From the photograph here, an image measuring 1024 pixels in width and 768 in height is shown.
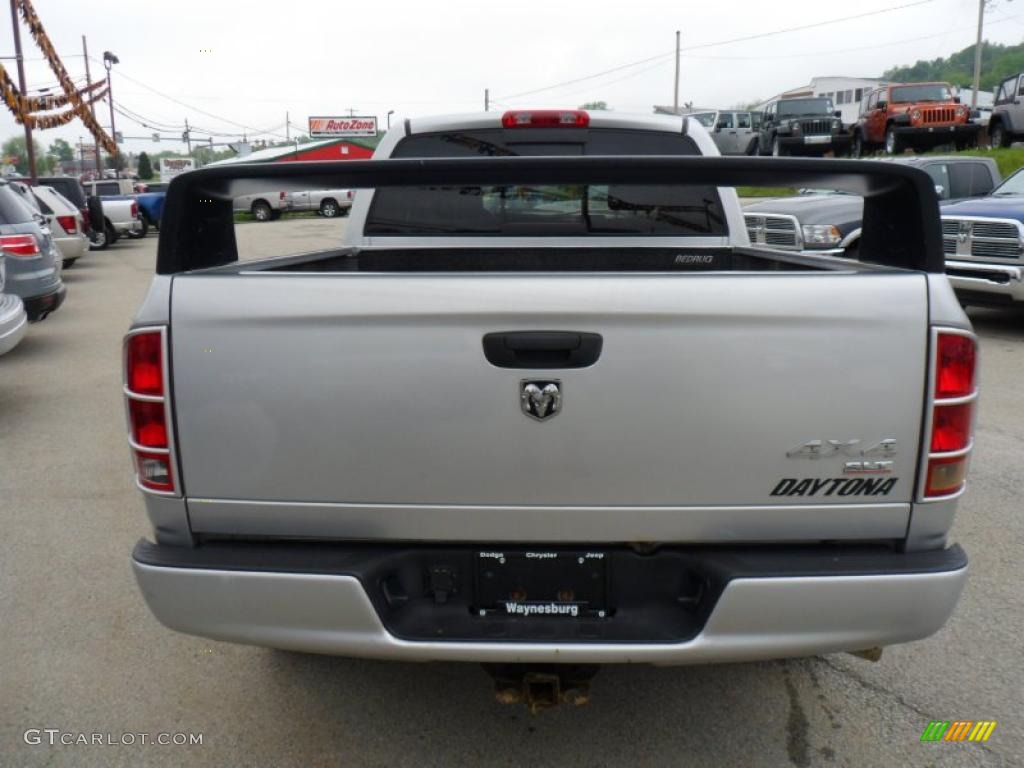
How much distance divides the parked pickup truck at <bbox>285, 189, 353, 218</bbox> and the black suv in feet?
62.8

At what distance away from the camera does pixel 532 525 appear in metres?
2.25

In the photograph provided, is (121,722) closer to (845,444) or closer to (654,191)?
(845,444)

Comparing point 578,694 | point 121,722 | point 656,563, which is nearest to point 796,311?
point 656,563

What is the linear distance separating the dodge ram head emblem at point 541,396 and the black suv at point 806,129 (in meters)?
26.2

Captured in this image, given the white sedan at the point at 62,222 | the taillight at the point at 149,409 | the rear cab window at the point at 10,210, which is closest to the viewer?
the taillight at the point at 149,409

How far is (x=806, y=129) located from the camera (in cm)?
2677

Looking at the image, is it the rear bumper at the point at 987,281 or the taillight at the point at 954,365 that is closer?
the taillight at the point at 954,365

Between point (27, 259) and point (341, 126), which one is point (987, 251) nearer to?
point (27, 259)

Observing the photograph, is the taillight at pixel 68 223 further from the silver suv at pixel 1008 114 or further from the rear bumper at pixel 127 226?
the silver suv at pixel 1008 114

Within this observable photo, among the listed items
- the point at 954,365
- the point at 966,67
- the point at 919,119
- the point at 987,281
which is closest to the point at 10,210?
the point at 954,365

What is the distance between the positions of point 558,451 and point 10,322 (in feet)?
22.2

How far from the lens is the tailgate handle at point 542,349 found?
215cm

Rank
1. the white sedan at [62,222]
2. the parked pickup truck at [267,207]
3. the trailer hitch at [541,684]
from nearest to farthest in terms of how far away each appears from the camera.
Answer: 1. the trailer hitch at [541,684]
2. the white sedan at [62,222]
3. the parked pickup truck at [267,207]

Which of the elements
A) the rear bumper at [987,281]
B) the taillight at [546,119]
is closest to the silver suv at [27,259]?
the taillight at [546,119]
